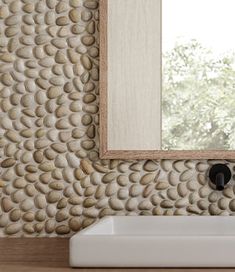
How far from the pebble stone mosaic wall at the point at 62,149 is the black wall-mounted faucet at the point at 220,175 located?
0.09 feet

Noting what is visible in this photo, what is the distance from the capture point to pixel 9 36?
2006 millimetres

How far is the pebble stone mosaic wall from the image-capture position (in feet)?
6.38

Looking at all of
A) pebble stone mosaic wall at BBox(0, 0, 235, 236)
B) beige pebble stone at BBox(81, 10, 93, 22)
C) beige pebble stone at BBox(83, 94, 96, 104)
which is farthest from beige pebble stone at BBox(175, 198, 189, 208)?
beige pebble stone at BBox(81, 10, 93, 22)

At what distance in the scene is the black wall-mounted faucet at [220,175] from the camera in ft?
6.19

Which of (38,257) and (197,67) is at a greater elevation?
(197,67)

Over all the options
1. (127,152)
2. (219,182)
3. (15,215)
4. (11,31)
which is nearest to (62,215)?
(15,215)

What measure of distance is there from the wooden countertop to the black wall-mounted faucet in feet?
1.66

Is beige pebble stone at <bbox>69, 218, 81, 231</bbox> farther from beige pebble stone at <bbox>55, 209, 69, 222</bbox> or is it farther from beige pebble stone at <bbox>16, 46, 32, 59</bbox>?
beige pebble stone at <bbox>16, 46, 32, 59</bbox>

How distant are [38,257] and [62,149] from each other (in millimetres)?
464

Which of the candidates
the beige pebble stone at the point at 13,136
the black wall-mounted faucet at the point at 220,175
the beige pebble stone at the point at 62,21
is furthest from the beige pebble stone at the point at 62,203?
the beige pebble stone at the point at 62,21

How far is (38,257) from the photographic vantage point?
1.60 m

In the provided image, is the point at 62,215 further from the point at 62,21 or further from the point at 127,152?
the point at 62,21

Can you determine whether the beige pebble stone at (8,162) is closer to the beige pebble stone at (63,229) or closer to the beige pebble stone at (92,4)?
the beige pebble stone at (63,229)

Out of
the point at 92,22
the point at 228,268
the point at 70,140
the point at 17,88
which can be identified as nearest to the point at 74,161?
the point at 70,140
